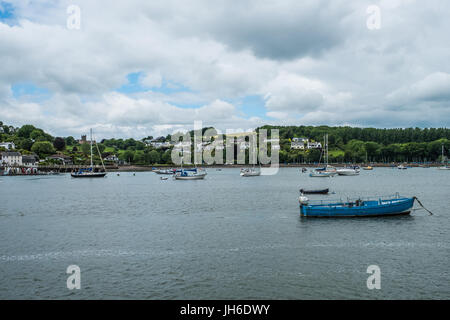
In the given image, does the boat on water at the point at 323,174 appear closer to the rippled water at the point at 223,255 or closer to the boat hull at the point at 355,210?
the rippled water at the point at 223,255

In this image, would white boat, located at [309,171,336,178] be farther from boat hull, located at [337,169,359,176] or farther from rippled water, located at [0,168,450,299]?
rippled water, located at [0,168,450,299]

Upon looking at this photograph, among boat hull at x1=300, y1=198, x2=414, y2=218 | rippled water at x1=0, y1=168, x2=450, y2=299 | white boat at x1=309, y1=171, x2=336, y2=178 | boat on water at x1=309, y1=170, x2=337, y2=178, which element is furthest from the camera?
boat on water at x1=309, y1=170, x2=337, y2=178

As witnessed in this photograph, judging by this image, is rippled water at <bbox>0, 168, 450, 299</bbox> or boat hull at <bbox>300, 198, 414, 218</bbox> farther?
boat hull at <bbox>300, 198, 414, 218</bbox>

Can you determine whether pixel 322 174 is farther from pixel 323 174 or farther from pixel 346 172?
pixel 346 172

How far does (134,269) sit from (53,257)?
8114mm

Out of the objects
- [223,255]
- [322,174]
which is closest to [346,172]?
[322,174]

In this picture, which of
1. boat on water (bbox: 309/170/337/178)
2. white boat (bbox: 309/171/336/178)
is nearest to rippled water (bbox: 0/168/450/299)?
white boat (bbox: 309/171/336/178)

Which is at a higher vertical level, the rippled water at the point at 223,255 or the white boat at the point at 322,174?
the white boat at the point at 322,174

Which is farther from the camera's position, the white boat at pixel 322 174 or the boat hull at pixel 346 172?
the boat hull at pixel 346 172

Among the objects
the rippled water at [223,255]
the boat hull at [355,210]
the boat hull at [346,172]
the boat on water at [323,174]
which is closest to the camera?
the rippled water at [223,255]

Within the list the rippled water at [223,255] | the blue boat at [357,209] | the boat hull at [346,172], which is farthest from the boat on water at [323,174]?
the blue boat at [357,209]

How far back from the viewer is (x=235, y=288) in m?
22.7

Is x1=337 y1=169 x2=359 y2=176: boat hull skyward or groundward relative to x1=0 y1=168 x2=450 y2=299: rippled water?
skyward
